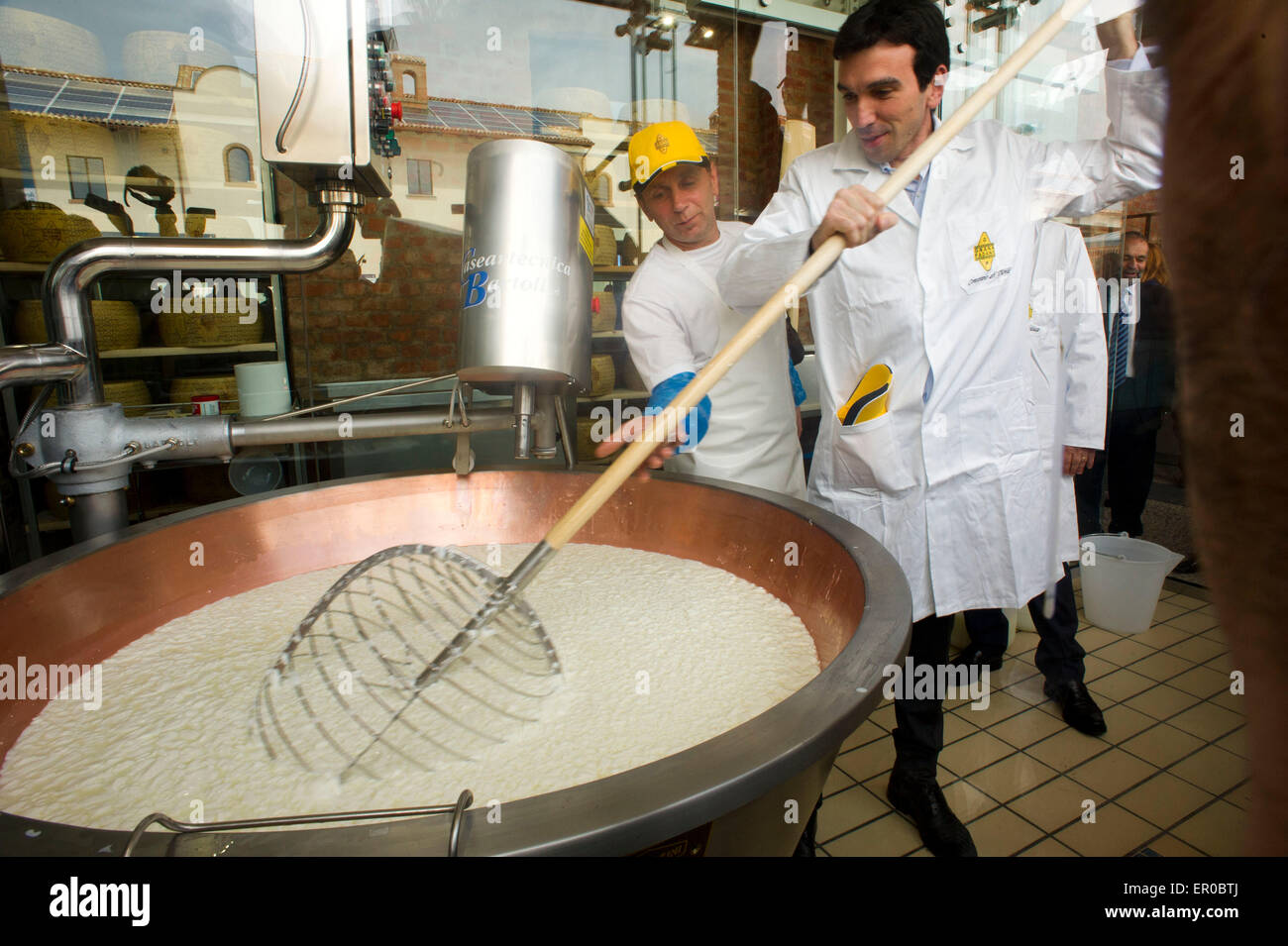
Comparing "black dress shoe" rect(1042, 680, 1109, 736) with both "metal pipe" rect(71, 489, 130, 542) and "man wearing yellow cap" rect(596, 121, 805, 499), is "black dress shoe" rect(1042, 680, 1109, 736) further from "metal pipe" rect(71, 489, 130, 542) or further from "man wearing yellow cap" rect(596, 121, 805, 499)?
"metal pipe" rect(71, 489, 130, 542)

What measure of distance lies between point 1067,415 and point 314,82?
2131mm

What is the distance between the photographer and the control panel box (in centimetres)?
110

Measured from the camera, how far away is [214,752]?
2.98 ft

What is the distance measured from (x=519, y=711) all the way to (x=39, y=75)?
307cm

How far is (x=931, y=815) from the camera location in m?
1.69

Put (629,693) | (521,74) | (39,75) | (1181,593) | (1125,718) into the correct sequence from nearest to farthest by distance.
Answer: (629,693) → (1125,718) → (39,75) → (1181,593) → (521,74)

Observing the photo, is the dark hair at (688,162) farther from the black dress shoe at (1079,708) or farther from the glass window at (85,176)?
the glass window at (85,176)

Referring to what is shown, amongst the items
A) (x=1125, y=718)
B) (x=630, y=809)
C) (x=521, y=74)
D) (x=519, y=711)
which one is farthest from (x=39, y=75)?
(x=1125, y=718)

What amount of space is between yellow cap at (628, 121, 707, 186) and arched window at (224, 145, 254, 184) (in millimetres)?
1969

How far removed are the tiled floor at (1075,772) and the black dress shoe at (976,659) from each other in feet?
0.18

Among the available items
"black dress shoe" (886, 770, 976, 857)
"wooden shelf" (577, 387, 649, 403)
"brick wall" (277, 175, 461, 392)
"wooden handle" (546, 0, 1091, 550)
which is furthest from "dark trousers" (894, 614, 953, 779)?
"brick wall" (277, 175, 461, 392)

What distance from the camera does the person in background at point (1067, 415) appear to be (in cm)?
199

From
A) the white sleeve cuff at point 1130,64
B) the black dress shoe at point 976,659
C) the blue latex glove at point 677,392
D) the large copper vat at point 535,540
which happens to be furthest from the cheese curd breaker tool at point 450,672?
the black dress shoe at point 976,659
